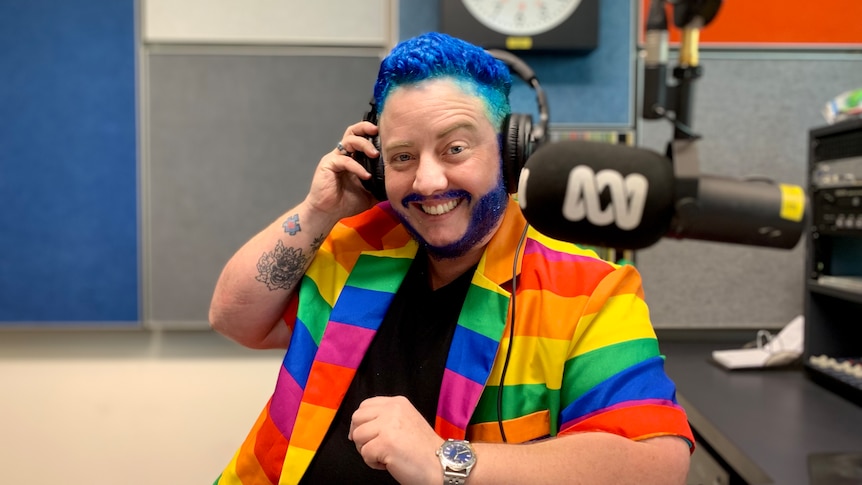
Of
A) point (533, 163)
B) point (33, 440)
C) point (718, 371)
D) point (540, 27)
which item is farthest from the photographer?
point (33, 440)

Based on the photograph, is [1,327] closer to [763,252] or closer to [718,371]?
[718,371]

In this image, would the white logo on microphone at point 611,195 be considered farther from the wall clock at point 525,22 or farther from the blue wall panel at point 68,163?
the blue wall panel at point 68,163

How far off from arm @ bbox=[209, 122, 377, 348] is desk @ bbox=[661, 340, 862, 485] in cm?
78

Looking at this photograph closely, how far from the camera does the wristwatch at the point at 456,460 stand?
0.72 m

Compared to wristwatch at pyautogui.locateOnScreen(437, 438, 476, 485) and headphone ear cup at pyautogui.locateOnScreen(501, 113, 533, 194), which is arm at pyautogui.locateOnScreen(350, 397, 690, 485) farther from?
headphone ear cup at pyautogui.locateOnScreen(501, 113, 533, 194)

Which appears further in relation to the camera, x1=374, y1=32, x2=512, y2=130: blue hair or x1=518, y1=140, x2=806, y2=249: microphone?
x1=374, y1=32, x2=512, y2=130: blue hair

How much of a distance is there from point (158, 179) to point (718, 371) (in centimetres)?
162

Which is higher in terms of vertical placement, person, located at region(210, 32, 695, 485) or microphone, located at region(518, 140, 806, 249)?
microphone, located at region(518, 140, 806, 249)

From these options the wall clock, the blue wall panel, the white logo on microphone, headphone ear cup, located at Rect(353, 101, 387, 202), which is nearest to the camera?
the white logo on microphone

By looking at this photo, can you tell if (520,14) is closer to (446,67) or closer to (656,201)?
(446,67)

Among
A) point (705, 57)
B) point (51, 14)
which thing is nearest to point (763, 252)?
point (705, 57)

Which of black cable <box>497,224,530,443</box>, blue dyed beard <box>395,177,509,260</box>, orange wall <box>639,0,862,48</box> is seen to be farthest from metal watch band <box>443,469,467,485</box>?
orange wall <box>639,0,862,48</box>

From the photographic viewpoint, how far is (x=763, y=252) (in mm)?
1835

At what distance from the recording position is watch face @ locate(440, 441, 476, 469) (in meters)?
0.73
